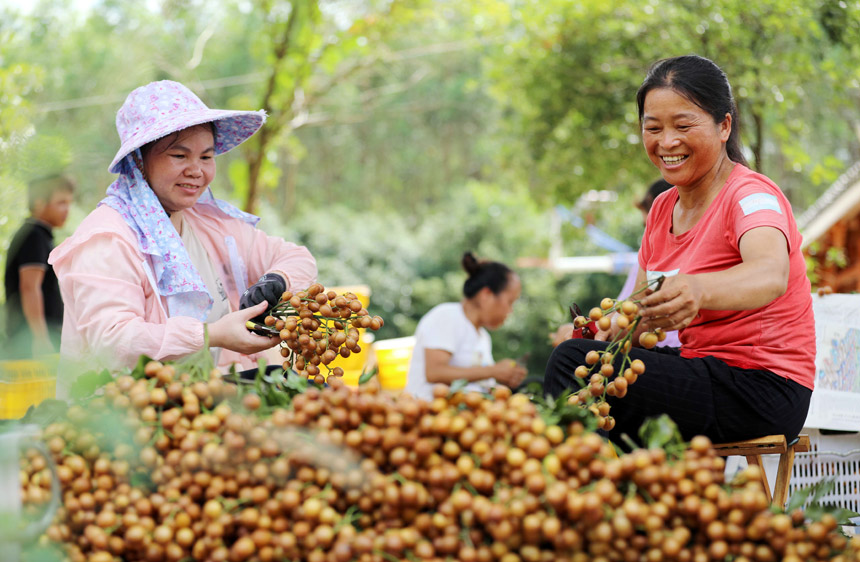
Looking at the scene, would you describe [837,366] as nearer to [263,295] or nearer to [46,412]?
[263,295]

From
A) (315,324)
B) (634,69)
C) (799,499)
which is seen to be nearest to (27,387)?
(315,324)

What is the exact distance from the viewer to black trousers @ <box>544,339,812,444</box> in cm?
205

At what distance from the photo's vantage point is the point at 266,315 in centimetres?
224

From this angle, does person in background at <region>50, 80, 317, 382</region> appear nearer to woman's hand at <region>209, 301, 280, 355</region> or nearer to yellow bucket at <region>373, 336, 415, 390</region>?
woman's hand at <region>209, 301, 280, 355</region>

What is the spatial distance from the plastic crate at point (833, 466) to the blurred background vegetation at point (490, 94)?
3.99ft

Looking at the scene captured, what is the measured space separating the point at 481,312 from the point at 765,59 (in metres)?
2.91

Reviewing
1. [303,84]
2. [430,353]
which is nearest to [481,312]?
[430,353]

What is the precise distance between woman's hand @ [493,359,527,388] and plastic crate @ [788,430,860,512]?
7.16ft

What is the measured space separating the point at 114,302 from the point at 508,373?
3105 millimetres

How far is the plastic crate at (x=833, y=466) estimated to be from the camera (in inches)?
111

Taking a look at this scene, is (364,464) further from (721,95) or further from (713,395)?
(721,95)

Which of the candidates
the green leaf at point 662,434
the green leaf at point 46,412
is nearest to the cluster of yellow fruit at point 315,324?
the green leaf at point 46,412

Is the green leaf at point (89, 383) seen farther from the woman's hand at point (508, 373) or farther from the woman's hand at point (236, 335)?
the woman's hand at point (508, 373)

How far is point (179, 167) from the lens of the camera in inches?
97.0
